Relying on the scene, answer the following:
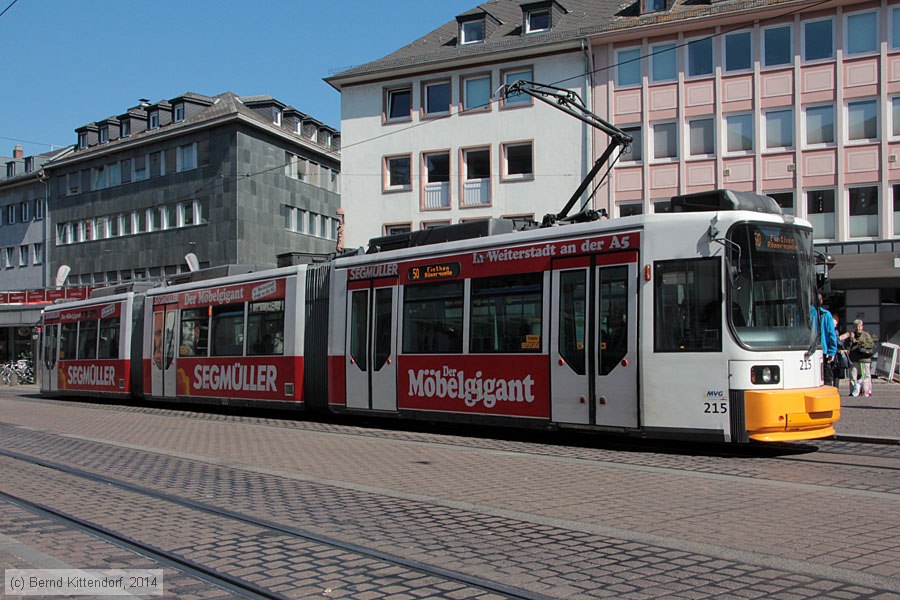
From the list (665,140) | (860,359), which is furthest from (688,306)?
(665,140)

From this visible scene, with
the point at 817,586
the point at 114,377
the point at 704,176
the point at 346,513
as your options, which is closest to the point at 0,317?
the point at 114,377

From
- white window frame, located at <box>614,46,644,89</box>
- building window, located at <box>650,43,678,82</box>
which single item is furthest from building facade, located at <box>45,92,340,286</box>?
building window, located at <box>650,43,678,82</box>

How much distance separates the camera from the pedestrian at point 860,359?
16.7 meters

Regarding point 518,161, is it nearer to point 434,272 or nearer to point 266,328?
point 266,328

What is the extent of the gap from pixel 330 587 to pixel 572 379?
257 inches

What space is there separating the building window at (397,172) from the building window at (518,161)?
13.2ft

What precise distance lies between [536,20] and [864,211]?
547 inches

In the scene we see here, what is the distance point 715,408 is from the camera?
32.0ft

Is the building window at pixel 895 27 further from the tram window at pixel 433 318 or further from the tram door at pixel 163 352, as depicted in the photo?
the tram door at pixel 163 352

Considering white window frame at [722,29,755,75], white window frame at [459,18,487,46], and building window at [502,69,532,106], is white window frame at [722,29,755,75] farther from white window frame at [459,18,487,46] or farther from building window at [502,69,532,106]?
white window frame at [459,18,487,46]

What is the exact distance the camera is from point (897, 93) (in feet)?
89.5

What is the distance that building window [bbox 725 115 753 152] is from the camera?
29141mm

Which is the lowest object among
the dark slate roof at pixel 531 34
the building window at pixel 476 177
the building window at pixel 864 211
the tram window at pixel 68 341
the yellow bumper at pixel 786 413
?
the yellow bumper at pixel 786 413

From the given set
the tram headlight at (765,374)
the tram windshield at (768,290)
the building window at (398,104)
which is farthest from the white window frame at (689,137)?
the tram headlight at (765,374)
